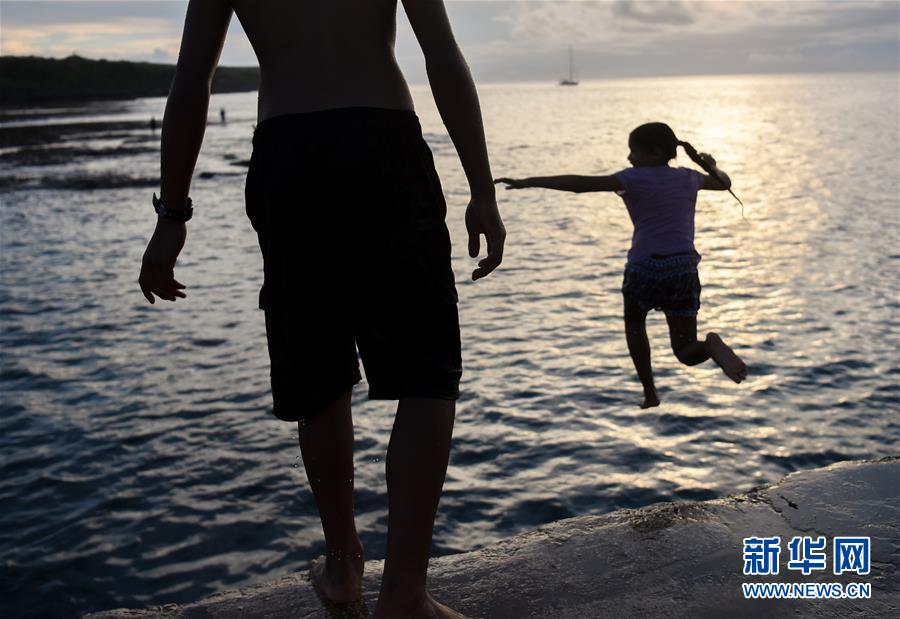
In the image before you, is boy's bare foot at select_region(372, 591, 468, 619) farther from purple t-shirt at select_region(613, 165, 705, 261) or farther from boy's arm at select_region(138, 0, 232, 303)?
purple t-shirt at select_region(613, 165, 705, 261)

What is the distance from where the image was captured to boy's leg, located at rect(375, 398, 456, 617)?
261 centimetres

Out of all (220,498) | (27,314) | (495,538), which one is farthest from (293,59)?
(27,314)

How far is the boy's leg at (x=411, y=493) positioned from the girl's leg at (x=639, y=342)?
2961 millimetres

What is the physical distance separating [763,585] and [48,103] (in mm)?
115956

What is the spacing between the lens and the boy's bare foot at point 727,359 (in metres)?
4.82

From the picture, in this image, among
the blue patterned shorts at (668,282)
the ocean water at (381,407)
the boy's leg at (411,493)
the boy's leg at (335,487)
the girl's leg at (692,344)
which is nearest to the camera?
the boy's leg at (411,493)

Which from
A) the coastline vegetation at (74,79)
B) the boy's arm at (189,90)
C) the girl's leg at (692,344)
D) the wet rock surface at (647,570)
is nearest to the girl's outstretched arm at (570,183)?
the girl's leg at (692,344)

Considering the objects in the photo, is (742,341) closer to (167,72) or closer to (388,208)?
(388,208)

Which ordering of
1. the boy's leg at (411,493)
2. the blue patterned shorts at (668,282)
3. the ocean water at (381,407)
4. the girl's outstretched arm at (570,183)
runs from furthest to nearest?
the ocean water at (381,407) → the blue patterned shorts at (668,282) → the girl's outstretched arm at (570,183) → the boy's leg at (411,493)

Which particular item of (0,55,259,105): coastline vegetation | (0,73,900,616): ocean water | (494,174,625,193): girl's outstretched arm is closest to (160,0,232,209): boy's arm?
(494,174,625,193): girl's outstretched arm

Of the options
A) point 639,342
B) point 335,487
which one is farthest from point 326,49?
point 639,342

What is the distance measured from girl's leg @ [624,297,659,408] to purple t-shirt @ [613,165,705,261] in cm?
37

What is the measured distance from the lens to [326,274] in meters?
2.63

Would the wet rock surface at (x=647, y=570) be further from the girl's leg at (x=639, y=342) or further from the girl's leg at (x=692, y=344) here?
the girl's leg at (x=639, y=342)
